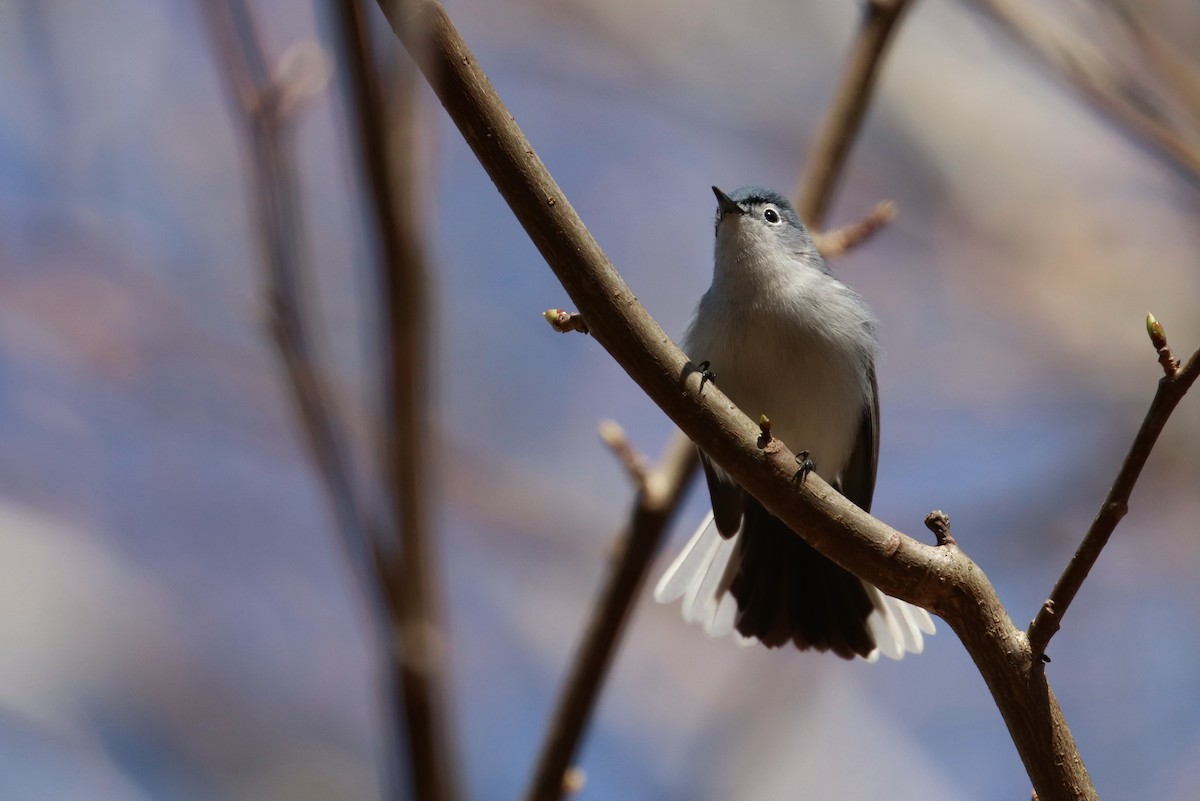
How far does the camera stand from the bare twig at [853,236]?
3.06m

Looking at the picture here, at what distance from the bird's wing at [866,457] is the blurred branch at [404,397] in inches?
83.7

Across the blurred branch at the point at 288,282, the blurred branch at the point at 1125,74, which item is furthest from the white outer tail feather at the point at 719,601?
the blurred branch at the point at 288,282

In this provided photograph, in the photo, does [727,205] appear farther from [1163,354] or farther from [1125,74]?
[1163,354]

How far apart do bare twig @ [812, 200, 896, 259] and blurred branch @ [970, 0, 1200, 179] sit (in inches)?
22.7

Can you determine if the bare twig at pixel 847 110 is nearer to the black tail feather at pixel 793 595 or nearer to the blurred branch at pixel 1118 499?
the black tail feather at pixel 793 595

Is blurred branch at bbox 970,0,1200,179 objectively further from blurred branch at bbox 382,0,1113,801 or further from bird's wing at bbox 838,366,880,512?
blurred branch at bbox 382,0,1113,801

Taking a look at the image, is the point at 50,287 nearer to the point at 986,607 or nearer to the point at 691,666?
the point at 691,666

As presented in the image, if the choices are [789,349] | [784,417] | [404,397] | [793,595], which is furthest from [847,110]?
[404,397]

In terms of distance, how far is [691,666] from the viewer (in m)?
5.68

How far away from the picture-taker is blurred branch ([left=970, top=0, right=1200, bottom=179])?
2.74 metres

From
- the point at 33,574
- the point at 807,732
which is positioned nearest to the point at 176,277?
the point at 33,574

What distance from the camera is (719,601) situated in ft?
10.3

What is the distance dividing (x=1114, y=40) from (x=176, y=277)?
4.39 meters

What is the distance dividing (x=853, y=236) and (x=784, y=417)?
2.11 ft
